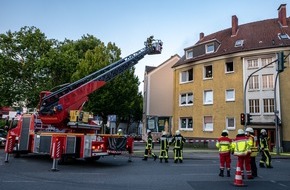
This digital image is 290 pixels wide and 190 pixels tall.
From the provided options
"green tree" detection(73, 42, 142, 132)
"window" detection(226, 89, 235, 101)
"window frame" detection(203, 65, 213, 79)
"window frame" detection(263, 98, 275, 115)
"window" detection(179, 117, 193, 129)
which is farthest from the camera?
"window" detection(179, 117, 193, 129)

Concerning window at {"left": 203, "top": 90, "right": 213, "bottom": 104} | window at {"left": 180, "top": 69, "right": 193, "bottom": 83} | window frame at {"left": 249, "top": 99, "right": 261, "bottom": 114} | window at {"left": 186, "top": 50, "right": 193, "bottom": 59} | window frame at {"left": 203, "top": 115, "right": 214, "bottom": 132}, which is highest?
window at {"left": 186, "top": 50, "right": 193, "bottom": 59}

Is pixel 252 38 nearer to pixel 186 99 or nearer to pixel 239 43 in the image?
pixel 239 43

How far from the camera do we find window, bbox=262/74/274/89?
27625mm

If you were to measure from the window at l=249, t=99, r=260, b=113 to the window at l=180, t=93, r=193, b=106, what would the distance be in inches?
273

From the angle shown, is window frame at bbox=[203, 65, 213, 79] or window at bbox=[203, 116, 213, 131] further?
window frame at bbox=[203, 65, 213, 79]

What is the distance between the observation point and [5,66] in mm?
29016

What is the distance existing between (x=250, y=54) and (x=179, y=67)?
9230mm

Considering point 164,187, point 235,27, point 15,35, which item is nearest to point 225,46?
point 235,27

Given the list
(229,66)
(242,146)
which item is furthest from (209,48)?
(242,146)

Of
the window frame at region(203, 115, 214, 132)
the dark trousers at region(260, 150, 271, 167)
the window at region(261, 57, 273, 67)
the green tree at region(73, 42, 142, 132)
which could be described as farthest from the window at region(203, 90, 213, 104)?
the dark trousers at region(260, 150, 271, 167)

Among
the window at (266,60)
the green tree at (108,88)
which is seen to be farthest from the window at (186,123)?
the window at (266,60)

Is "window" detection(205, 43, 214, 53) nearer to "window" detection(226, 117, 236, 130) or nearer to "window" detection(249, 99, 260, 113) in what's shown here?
"window" detection(249, 99, 260, 113)

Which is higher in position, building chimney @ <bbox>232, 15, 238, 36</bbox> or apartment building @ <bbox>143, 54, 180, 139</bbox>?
building chimney @ <bbox>232, 15, 238, 36</bbox>

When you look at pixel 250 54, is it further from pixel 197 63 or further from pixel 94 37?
pixel 94 37
